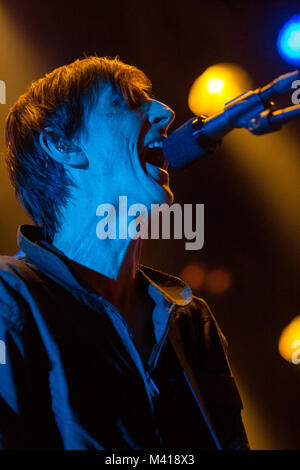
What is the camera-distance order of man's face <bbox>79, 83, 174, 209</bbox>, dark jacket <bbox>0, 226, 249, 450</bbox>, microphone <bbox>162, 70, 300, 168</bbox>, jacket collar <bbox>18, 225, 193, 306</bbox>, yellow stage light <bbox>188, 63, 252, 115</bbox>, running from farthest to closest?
yellow stage light <bbox>188, 63, 252, 115</bbox> < man's face <bbox>79, 83, 174, 209</bbox> < jacket collar <bbox>18, 225, 193, 306</bbox> < dark jacket <bbox>0, 226, 249, 450</bbox> < microphone <bbox>162, 70, 300, 168</bbox>

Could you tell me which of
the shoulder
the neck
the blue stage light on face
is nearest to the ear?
the neck

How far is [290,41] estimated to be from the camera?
2637mm

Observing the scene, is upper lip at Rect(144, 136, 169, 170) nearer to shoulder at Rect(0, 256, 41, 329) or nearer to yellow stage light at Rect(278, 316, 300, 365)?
shoulder at Rect(0, 256, 41, 329)

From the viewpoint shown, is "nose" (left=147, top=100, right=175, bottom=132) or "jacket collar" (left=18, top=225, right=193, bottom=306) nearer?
"jacket collar" (left=18, top=225, right=193, bottom=306)

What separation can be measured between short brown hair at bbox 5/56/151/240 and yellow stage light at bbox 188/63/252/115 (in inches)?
53.0

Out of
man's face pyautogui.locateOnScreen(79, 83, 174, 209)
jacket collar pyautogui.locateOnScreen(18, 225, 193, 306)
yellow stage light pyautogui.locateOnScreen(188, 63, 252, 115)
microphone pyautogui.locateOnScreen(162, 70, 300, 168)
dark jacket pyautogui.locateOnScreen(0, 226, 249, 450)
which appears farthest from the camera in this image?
yellow stage light pyautogui.locateOnScreen(188, 63, 252, 115)

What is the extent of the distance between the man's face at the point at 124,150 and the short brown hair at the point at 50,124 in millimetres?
53

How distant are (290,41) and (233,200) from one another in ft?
3.49

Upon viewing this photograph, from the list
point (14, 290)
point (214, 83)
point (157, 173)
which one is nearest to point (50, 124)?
point (157, 173)

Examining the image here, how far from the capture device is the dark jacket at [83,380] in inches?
37.2

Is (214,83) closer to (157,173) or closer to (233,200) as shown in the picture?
(233,200)

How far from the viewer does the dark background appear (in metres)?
2.58

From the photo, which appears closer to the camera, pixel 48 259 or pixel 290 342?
pixel 48 259

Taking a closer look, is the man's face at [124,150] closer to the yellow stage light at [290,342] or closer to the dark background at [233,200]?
the dark background at [233,200]
